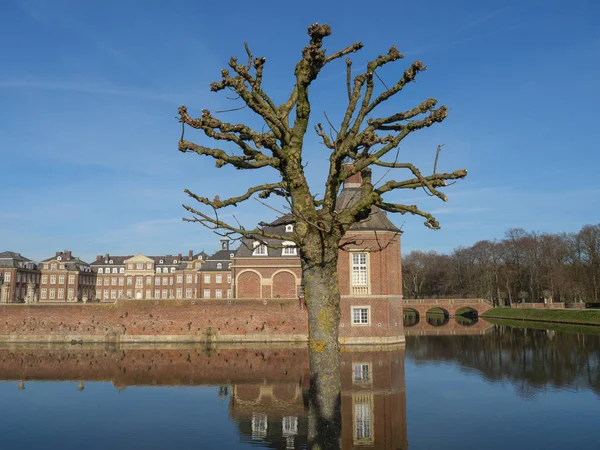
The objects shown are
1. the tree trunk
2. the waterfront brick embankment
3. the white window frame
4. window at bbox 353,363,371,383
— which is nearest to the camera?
the tree trunk

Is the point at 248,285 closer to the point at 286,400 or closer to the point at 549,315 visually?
the point at 286,400

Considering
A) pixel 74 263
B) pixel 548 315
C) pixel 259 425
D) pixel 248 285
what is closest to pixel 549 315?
pixel 548 315

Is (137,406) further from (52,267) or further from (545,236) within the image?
(52,267)

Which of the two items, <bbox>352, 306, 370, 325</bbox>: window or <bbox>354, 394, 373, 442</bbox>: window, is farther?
<bbox>352, 306, 370, 325</bbox>: window

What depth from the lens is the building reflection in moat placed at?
11852mm

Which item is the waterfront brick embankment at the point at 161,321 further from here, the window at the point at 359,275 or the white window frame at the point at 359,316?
the window at the point at 359,275

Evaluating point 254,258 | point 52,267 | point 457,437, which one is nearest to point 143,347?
point 254,258

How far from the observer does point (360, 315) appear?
96.3 ft

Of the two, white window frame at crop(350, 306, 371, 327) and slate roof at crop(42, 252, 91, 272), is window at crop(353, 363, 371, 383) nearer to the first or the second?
white window frame at crop(350, 306, 371, 327)

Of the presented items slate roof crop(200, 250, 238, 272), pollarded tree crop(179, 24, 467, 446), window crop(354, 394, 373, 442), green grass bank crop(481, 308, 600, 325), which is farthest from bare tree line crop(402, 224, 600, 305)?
pollarded tree crop(179, 24, 467, 446)

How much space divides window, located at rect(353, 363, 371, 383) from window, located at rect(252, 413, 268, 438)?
5.43 meters

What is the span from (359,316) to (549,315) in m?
29.9

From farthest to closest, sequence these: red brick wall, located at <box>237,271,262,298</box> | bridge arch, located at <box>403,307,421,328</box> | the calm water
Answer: bridge arch, located at <box>403,307,421,328</box> < red brick wall, located at <box>237,271,262,298</box> < the calm water

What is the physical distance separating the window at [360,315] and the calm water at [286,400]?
322cm
